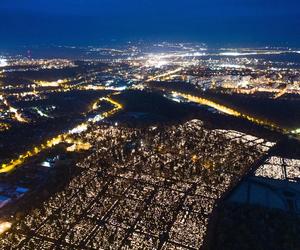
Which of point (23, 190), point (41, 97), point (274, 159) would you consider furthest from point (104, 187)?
point (41, 97)

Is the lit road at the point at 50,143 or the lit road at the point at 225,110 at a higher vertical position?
the lit road at the point at 50,143

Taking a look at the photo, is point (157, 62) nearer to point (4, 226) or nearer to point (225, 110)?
point (225, 110)

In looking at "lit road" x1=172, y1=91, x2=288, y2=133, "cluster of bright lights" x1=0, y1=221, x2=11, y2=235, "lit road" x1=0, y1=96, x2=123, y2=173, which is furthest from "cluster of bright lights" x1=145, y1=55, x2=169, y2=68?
"cluster of bright lights" x1=0, y1=221, x2=11, y2=235

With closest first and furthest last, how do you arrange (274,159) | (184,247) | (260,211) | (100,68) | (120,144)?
(184,247)
(260,211)
(274,159)
(120,144)
(100,68)

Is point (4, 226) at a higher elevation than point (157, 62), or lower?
higher

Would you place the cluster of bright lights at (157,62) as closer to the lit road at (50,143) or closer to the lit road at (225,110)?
the lit road at (225,110)

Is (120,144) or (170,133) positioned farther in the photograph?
(170,133)

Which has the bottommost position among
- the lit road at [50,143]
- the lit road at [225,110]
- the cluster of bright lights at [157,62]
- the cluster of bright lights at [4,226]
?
A: the cluster of bright lights at [157,62]

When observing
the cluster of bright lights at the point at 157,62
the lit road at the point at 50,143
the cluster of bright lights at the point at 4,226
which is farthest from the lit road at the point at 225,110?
the cluster of bright lights at the point at 157,62

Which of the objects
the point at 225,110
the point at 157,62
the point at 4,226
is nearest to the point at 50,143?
the point at 4,226

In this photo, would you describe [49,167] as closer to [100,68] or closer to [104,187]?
[104,187]

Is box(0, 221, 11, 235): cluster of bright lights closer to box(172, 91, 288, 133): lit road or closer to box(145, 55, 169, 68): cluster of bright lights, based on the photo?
box(172, 91, 288, 133): lit road
